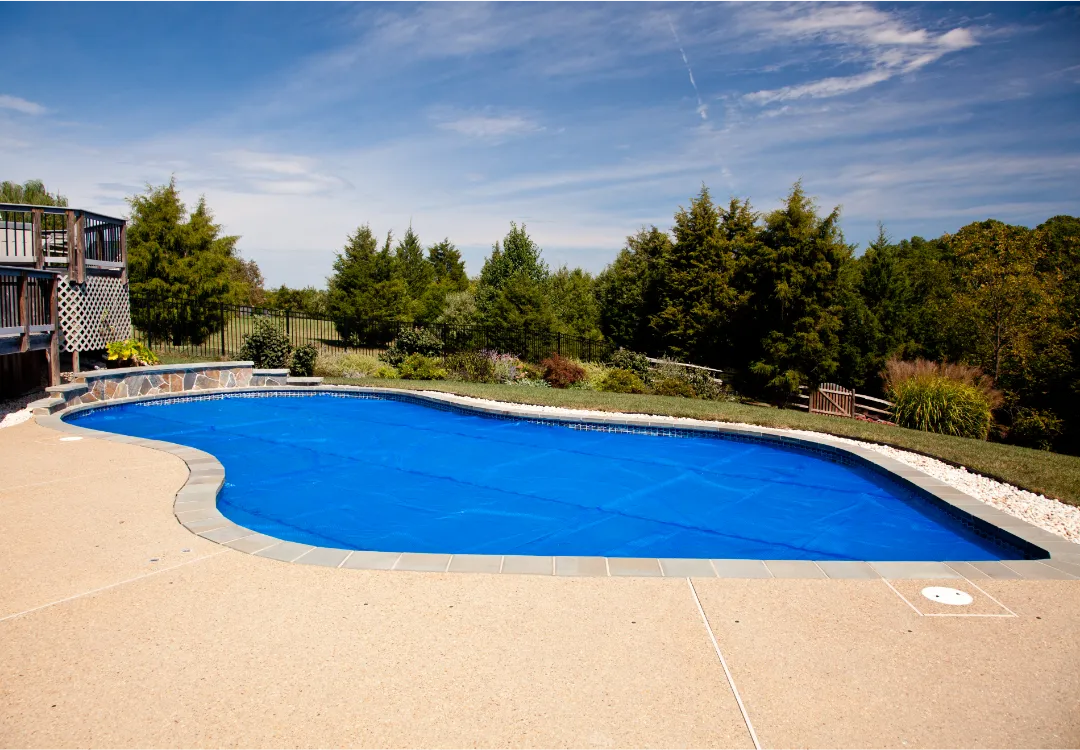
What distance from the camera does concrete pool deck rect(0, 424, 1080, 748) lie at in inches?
101

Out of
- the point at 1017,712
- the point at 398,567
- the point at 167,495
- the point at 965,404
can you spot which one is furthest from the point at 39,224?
the point at 965,404

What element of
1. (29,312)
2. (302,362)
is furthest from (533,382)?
(29,312)

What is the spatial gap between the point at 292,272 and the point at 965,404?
111 feet

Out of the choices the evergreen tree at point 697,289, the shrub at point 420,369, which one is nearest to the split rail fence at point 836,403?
the evergreen tree at point 697,289

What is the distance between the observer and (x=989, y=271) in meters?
19.6

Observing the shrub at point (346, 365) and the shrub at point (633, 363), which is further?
the shrub at point (633, 363)

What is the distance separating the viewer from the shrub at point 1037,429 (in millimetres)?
15664

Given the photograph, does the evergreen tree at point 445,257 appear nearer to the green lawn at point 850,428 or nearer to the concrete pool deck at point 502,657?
the green lawn at point 850,428

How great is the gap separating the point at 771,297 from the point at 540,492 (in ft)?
41.0

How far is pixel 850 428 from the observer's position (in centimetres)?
1005

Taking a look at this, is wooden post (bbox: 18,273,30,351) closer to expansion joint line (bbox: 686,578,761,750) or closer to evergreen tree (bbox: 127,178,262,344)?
evergreen tree (bbox: 127,178,262,344)

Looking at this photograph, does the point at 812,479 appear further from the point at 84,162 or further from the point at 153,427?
the point at 84,162

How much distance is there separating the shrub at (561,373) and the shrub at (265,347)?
6.30 metres

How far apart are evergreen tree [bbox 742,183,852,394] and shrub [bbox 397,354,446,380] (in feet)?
28.7
